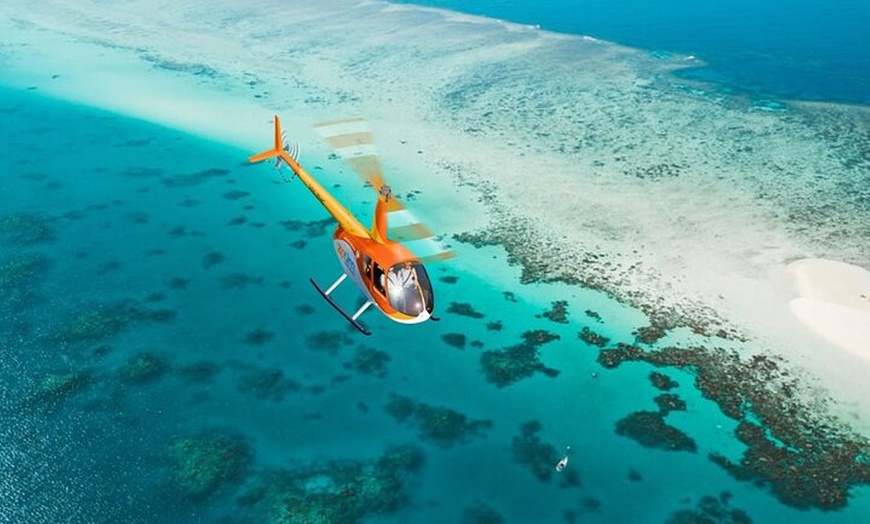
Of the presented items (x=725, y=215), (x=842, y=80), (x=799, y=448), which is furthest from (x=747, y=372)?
(x=842, y=80)

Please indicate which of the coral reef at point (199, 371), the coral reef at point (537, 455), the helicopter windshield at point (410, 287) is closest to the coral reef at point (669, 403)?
the coral reef at point (537, 455)

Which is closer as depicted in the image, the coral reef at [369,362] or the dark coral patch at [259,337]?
the coral reef at [369,362]

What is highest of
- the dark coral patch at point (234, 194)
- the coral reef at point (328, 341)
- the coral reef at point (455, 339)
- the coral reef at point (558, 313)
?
the dark coral patch at point (234, 194)

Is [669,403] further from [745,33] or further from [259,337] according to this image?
[745,33]

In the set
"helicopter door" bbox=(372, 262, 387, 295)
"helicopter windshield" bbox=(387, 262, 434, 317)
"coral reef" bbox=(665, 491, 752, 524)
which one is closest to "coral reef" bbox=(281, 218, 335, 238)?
"helicopter door" bbox=(372, 262, 387, 295)

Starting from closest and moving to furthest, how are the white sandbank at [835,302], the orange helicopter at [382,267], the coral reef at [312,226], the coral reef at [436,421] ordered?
the orange helicopter at [382,267] < the coral reef at [436,421] < the white sandbank at [835,302] < the coral reef at [312,226]

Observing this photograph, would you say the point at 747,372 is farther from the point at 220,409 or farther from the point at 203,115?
the point at 203,115

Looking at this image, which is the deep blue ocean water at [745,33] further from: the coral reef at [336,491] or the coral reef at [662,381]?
the coral reef at [336,491]
